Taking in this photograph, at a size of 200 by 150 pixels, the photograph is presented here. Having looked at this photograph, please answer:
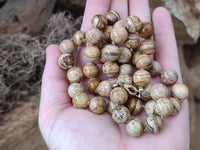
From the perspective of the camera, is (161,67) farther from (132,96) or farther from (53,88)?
(53,88)

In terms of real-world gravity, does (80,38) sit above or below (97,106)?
→ above

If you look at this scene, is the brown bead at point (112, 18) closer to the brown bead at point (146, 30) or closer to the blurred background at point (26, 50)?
the brown bead at point (146, 30)

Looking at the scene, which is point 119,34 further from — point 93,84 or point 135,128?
point 135,128

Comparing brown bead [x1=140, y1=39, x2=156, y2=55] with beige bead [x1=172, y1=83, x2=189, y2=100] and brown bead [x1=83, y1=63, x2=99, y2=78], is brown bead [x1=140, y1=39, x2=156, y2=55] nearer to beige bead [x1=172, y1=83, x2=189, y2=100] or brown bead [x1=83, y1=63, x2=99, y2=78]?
beige bead [x1=172, y1=83, x2=189, y2=100]

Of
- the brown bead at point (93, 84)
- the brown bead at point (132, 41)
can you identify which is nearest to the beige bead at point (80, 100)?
the brown bead at point (93, 84)

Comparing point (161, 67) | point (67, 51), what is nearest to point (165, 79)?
point (161, 67)

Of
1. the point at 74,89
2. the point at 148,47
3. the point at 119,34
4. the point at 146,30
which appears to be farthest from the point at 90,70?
the point at 146,30
